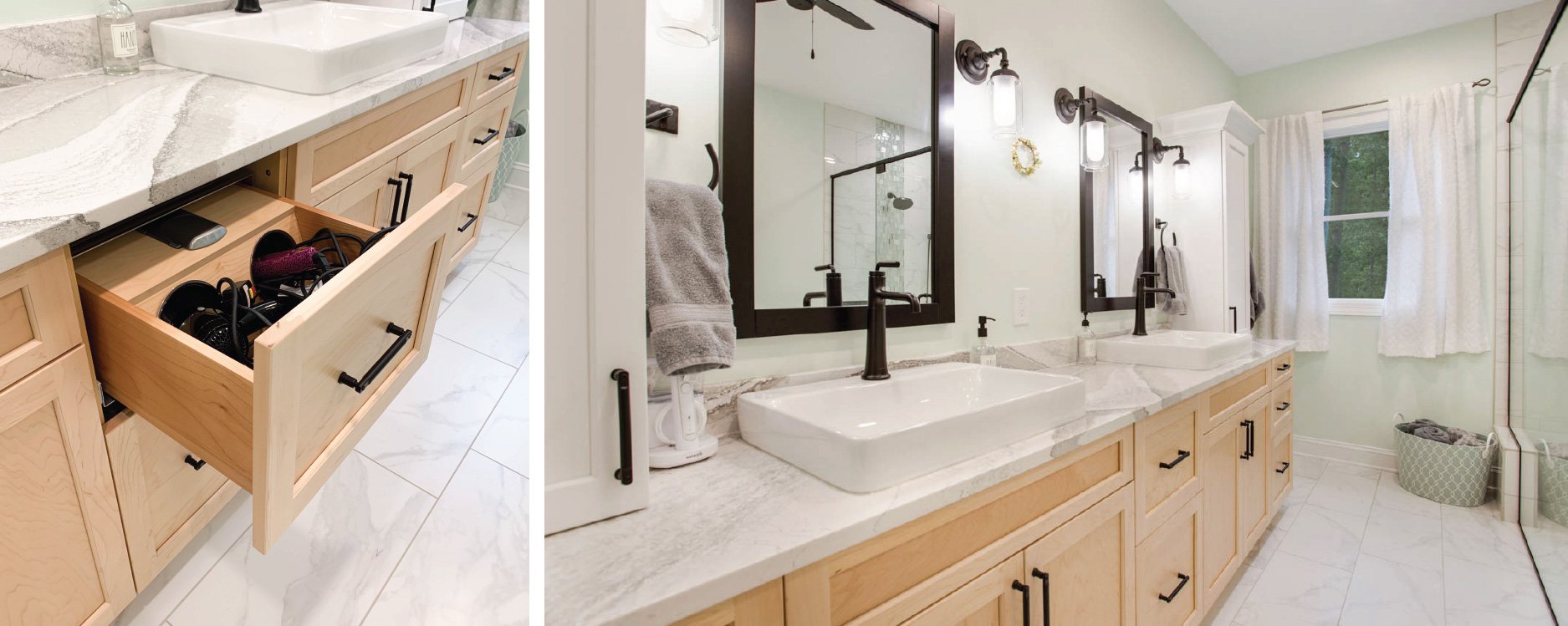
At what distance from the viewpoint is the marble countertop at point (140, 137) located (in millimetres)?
348

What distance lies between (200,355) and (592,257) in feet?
1.15

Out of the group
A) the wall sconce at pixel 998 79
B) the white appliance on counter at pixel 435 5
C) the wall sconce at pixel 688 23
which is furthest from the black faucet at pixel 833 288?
the white appliance on counter at pixel 435 5

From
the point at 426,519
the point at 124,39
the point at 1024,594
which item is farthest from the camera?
the point at 1024,594

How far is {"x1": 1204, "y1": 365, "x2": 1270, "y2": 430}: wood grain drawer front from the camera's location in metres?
1.69

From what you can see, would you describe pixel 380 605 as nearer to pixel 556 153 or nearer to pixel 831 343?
pixel 556 153

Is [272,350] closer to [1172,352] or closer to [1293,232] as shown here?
[1172,352]

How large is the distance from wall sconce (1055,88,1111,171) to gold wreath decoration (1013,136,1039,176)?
240 millimetres

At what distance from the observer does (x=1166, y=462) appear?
4.59ft

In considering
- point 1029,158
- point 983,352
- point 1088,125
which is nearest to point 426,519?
point 983,352

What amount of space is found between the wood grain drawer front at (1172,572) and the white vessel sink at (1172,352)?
450 mm

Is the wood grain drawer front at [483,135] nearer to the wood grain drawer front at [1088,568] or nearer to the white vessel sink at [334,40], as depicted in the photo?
the white vessel sink at [334,40]

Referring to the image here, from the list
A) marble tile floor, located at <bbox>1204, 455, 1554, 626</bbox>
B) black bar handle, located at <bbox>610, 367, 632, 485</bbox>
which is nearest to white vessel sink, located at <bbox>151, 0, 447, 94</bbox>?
black bar handle, located at <bbox>610, 367, 632, 485</bbox>

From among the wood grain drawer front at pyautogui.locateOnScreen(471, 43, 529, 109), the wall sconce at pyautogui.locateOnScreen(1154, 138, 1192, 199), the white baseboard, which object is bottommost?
the white baseboard

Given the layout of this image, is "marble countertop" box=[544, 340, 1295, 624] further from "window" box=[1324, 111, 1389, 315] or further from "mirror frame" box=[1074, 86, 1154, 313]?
"window" box=[1324, 111, 1389, 315]
